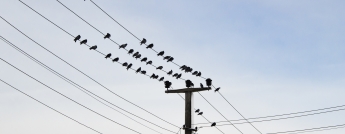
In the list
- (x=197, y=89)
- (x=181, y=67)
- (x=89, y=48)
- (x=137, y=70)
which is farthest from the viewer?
(x=181, y=67)

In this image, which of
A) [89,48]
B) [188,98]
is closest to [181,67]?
[188,98]

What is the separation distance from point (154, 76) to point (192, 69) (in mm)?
3938

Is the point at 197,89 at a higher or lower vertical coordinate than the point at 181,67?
lower

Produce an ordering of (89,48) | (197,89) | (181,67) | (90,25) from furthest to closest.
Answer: (181,67), (197,89), (89,48), (90,25)

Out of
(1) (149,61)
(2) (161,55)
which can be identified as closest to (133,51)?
(1) (149,61)

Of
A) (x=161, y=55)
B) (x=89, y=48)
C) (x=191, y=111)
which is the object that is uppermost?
(x=161, y=55)

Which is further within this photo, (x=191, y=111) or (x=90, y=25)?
(x=191, y=111)

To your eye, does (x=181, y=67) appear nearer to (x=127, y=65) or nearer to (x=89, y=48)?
(x=127, y=65)

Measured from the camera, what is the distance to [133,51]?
32469 millimetres

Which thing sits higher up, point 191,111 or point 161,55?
point 161,55

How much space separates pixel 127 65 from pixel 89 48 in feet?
14.6

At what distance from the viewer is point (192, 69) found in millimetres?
38562

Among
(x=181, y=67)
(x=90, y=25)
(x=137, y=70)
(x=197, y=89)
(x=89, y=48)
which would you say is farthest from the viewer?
(x=181, y=67)

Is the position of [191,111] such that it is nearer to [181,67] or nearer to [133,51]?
[133,51]
